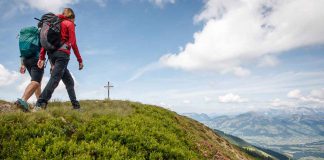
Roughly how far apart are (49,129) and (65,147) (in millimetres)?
1373

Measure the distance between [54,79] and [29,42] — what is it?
2.06m

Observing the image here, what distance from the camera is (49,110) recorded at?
10.7 m

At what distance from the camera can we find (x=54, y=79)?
10.6 meters

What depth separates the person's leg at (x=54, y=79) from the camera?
10500mm

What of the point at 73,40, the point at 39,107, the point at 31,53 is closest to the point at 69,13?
the point at 73,40

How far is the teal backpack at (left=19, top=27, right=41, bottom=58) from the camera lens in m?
11.2

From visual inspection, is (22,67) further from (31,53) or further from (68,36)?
(68,36)

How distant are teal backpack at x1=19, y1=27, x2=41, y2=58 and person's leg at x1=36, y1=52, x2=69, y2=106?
138 cm

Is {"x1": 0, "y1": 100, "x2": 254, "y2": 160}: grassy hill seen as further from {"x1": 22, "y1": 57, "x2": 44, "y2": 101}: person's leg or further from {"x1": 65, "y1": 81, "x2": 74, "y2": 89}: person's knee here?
{"x1": 22, "y1": 57, "x2": 44, "y2": 101}: person's leg

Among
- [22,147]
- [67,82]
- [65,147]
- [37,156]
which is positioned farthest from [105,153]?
[67,82]

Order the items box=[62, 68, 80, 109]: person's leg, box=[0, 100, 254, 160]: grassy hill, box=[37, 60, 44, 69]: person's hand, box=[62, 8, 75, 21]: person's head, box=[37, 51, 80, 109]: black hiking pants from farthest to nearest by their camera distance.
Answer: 1. box=[62, 68, 80, 109]: person's leg
2. box=[62, 8, 75, 21]: person's head
3. box=[37, 60, 44, 69]: person's hand
4. box=[37, 51, 80, 109]: black hiking pants
5. box=[0, 100, 254, 160]: grassy hill

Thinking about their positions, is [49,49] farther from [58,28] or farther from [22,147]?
[22,147]

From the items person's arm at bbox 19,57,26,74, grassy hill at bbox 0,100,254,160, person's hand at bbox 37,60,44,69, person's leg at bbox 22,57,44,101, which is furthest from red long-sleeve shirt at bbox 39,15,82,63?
grassy hill at bbox 0,100,254,160

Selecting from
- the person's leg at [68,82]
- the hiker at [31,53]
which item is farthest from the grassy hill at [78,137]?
the hiker at [31,53]
